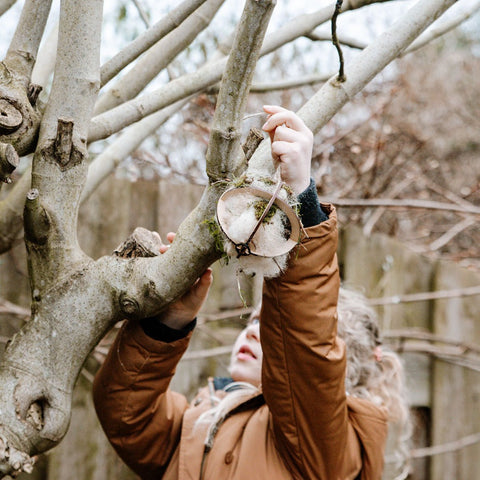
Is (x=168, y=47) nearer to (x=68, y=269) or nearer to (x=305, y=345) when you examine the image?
(x=68, y=269)

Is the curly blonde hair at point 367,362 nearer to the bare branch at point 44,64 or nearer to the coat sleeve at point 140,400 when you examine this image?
the coat sleeve at point 140,400

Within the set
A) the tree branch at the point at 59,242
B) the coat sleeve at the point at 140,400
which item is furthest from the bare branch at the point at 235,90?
the coat sleeve at the point at 140,400

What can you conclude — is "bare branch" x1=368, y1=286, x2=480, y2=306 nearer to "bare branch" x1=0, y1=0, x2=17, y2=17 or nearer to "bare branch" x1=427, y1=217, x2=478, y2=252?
"bare branch" x1=427, y1=217, x2=478, y2=252

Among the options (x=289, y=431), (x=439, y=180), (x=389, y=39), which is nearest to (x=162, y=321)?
(x=289, y=431)

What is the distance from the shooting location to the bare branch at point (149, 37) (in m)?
1.15

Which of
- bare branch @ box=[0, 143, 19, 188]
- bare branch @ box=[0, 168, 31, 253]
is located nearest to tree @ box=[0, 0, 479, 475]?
bare branch @ box=[0, 143, 19, 188]

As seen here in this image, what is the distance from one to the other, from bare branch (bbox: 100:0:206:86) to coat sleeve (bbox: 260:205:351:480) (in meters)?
0.48

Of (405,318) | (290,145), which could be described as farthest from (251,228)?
(405,318)

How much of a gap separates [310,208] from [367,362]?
0.86 m

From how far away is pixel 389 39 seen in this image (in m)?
1.23

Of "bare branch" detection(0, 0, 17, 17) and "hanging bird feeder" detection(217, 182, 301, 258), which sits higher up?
"bare branch" detection(0, 0, 17, 17)

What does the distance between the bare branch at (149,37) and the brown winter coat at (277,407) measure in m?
0.48

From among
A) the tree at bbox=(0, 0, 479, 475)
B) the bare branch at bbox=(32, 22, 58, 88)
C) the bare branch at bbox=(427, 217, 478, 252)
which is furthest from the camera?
the bare branch at bbox=(427, 217, 478, 252)

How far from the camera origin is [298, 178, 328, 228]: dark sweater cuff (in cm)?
113
